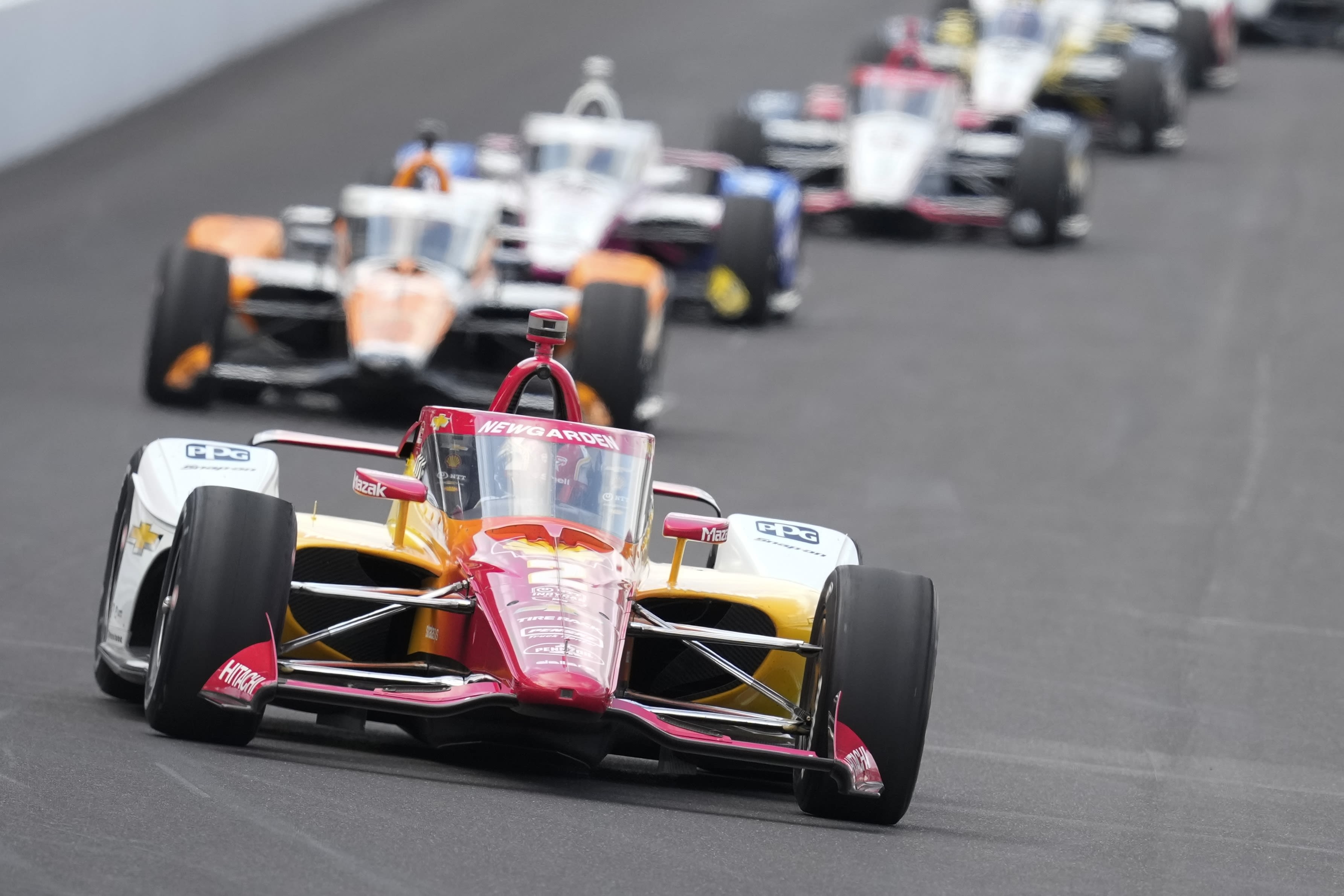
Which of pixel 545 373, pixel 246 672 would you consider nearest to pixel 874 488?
pixel 545 373

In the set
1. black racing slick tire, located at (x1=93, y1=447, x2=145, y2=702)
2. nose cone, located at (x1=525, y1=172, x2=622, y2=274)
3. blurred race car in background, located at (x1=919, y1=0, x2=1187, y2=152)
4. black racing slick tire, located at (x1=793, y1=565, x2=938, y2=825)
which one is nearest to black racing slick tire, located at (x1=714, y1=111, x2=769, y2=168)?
blurred race car in background, located at (x1=919, y1=0, x2=1187, y2=152)

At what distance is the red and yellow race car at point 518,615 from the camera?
8.50 meters

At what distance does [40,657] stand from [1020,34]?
2094 cm

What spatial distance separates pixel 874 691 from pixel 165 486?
3.15 metres

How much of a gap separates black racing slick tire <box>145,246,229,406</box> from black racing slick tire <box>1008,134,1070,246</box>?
10.6 m

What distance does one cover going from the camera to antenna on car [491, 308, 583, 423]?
10.1 meters

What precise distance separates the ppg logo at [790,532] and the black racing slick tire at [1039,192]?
15.1 m

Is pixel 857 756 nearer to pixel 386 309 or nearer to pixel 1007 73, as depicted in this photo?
pixel 386 309

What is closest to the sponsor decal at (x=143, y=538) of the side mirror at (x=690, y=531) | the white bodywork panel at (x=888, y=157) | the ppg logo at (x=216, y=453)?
the ppg logo at (x=216, y=453)

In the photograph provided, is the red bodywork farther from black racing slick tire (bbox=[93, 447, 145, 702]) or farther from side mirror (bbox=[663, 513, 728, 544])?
black racing slick tire (bbox=[93, 447, 145, 702])

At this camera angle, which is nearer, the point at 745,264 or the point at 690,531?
the point at 690,531

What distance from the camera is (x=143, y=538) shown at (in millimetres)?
10008

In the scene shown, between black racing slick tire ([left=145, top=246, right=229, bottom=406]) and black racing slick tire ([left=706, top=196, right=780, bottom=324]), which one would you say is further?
black racing slick tire ([left=706, top=196, right=780, bottom=324])

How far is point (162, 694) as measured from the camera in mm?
8609
